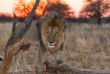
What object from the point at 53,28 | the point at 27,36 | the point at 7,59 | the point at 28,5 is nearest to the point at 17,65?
the point at 27,36

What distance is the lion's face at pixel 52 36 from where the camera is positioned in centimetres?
316

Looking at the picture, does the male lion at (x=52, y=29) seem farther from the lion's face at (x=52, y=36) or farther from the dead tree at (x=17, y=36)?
the dead tree at (x=17, y=36)

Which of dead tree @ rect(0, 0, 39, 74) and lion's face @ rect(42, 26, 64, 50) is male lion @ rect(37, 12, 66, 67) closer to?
lion's face @ rect(42, 26, 64, 50)

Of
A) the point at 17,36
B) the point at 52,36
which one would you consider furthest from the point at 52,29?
the point at 17,36

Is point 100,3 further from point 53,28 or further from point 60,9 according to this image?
point 53,28

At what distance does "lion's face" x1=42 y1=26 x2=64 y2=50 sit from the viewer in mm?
3160

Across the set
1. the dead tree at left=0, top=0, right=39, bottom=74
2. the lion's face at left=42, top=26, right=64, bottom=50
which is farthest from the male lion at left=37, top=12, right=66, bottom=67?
the dead tree at left=0, top=0, right=39, bottom=74

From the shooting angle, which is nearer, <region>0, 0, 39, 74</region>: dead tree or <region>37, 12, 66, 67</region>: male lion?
<region>0, 0, 39, 74</region>: dead tree

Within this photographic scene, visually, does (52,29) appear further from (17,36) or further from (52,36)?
(17,36)

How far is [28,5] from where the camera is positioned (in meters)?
16.5

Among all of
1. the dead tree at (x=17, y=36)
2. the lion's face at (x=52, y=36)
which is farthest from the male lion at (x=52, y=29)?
the dead tree at (x=17, y=36)

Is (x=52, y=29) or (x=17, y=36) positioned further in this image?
(x=52, y=29)

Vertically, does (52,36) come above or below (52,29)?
below

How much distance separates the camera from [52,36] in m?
3.16
